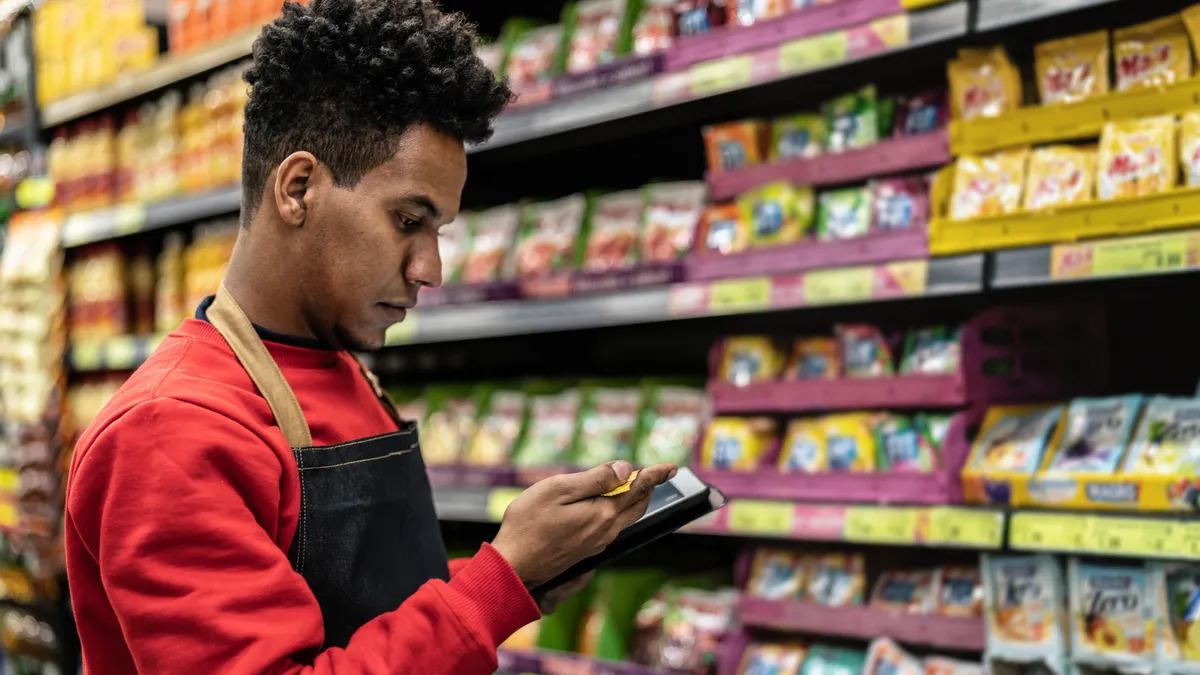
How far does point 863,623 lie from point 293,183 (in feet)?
4.52

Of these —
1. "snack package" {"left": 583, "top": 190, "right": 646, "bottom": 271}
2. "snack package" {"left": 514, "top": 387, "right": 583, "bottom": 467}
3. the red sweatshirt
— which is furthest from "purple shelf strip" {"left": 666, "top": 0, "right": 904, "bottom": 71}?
the red sweatshirt

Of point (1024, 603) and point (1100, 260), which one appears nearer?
point (1100, 260)

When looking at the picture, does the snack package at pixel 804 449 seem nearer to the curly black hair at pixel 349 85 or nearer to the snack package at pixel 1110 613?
the snack package at pixel 1110 613

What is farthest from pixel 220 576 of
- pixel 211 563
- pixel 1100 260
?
pixel 1100 260

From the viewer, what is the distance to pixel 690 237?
2.47 m

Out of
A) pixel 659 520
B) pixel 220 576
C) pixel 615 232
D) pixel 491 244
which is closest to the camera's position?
pixel 220 576

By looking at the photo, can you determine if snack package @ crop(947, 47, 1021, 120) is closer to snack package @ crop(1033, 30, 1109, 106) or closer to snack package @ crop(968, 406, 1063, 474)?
snack package @ crop(1033, 30, 1109, 106)

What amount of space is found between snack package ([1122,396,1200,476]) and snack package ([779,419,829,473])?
0.55 meters

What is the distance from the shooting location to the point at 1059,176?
73.1 inches

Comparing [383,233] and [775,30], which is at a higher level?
[775,30]

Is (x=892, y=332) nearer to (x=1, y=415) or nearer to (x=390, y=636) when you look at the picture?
(x=390, y=636)

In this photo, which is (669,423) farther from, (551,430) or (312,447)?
(312,447)

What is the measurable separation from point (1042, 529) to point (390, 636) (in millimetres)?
1171

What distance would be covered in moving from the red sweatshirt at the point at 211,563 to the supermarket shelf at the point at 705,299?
1125 millimetres
